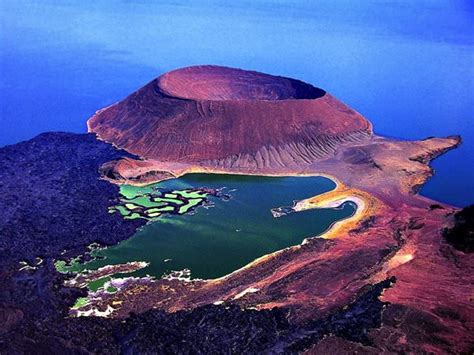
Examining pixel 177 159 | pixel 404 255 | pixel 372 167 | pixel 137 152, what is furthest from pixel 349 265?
pixel 137 152

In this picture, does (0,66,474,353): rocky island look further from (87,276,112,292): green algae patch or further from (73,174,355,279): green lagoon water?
(73,174,355,279): green lagoon water

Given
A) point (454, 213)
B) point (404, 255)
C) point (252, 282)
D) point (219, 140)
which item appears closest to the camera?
point (252, 282)

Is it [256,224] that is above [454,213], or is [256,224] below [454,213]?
below

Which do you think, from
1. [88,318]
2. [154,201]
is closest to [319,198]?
[154,201]

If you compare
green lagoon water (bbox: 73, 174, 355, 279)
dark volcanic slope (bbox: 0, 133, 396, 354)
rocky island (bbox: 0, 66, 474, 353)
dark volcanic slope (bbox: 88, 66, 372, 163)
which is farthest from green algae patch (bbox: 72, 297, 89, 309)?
dark volcanic slope (bbox: 88, 66, 372, 163)

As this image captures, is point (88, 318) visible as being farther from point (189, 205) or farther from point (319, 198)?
point (319, 198)

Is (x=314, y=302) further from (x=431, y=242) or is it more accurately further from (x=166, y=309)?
(x=431, y=242)

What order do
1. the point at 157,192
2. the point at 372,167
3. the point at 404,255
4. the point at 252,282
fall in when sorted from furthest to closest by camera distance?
the point at 372,167
the point at 157,192
the point at 404,255
the point at 252,282

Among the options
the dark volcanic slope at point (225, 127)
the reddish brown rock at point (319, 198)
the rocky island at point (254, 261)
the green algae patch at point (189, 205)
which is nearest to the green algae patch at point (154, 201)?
the green algae patch at point (189, 205)
